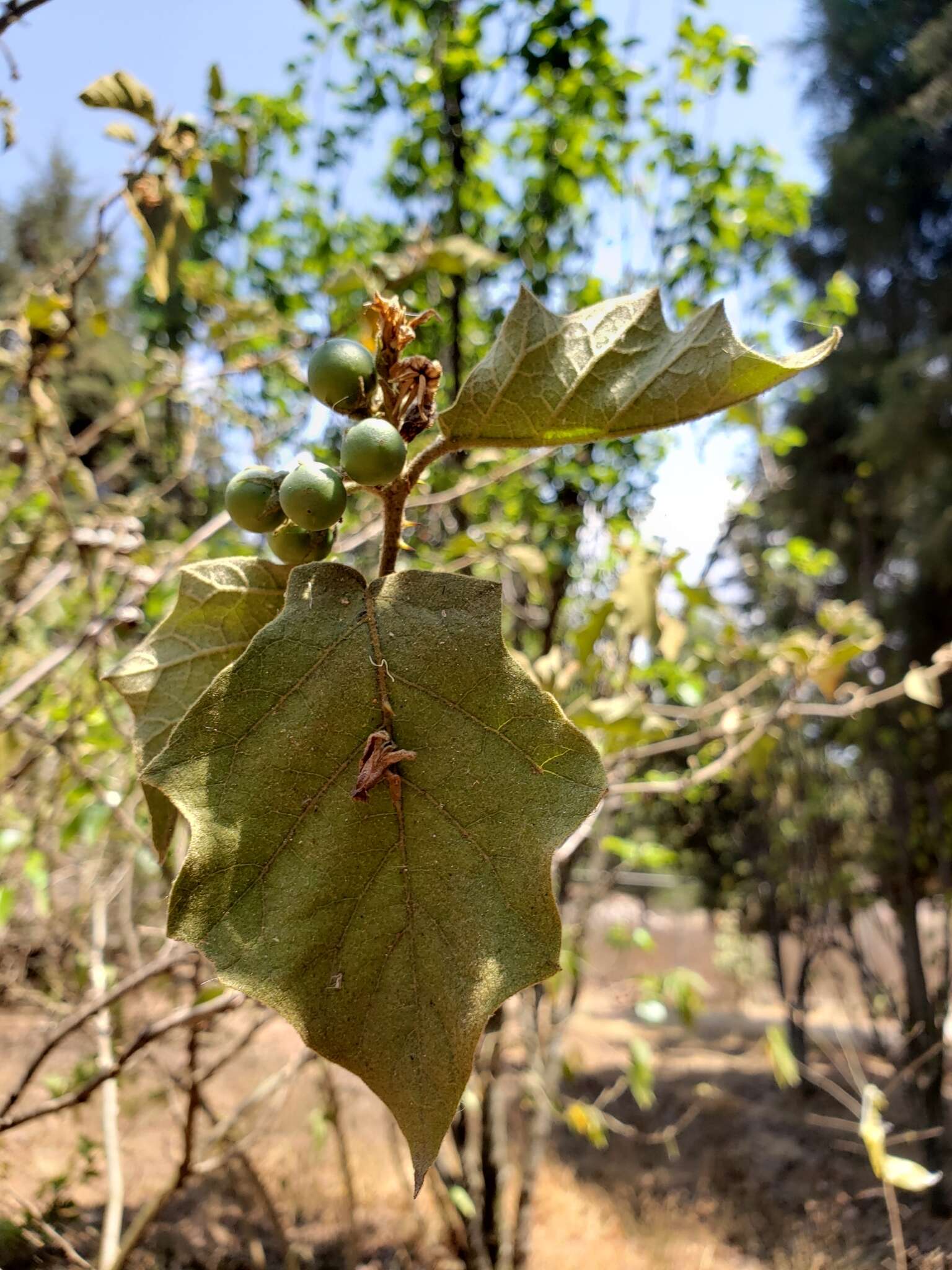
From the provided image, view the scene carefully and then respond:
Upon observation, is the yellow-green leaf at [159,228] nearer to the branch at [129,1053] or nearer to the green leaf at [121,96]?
the green leaf at [121,96]

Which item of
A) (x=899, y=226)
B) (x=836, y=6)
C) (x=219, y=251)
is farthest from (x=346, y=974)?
(x=836, y=6)

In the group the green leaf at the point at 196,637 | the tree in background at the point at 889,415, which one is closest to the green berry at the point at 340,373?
the green leaf at the point at 196,637

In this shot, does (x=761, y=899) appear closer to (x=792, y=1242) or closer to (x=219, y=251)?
(x=792, y=1242)


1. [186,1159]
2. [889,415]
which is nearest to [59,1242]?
[186,1159]

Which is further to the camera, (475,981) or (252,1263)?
(252,1263)

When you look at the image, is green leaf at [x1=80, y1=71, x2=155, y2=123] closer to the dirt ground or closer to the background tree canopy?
the background tree canopy

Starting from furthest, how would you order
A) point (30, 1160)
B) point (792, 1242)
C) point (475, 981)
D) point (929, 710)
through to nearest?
point (929, 710), point (792, 1242), point (30, 1160), point (475, 981)

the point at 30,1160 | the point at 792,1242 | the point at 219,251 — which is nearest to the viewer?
the point at 30,1160
